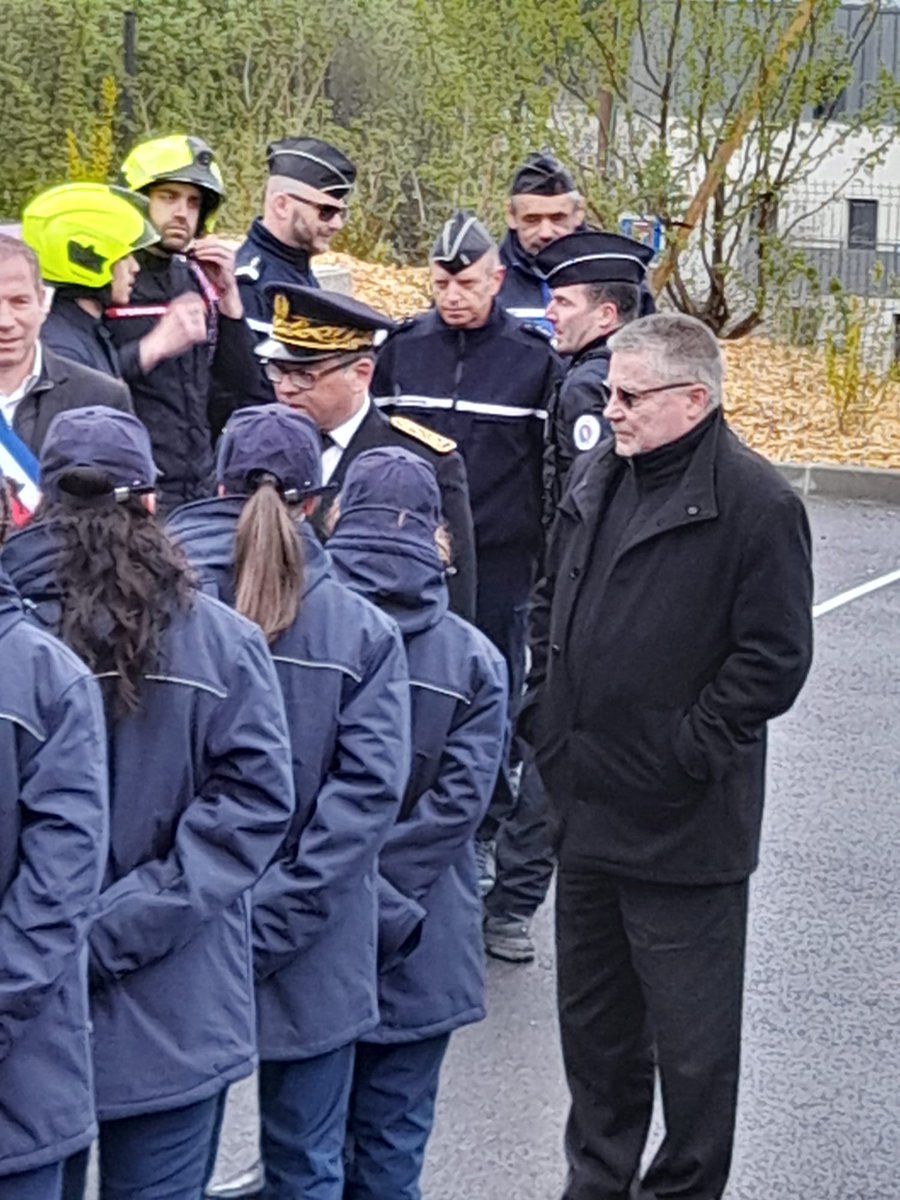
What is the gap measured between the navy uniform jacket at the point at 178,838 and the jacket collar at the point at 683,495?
124 centimetres

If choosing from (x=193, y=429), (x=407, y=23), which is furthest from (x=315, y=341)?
A: (x=407, y=23)

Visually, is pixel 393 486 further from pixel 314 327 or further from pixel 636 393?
pixel 314 327

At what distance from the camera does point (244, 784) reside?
3.89 metres

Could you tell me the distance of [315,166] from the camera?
767 centimetres

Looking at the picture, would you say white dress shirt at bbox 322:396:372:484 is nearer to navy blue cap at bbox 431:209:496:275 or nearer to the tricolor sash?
the tricolor sash

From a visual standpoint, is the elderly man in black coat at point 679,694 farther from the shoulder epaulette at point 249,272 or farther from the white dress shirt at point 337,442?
the shoulder epaulette at point 249,272

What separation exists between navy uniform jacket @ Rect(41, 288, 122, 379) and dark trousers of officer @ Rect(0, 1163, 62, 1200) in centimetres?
318

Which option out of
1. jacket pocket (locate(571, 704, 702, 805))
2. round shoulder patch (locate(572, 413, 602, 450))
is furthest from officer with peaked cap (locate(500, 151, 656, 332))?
jacket pocket (locate(571, 704, 702, 805))

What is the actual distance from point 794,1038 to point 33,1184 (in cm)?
312

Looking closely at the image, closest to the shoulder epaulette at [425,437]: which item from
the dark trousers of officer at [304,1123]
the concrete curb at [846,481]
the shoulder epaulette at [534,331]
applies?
the shoulder epaulette at [534,331]

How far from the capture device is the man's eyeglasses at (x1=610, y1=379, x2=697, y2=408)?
4.93m

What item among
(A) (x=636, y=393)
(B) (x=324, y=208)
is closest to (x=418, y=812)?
(A) (x=636, y=393)

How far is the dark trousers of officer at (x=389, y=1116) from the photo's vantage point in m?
4.68

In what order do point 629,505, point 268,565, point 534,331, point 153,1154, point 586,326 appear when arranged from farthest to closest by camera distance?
point 534,331 < point 586,326 < point 629,505 < point 268,565 < point 153,1154
